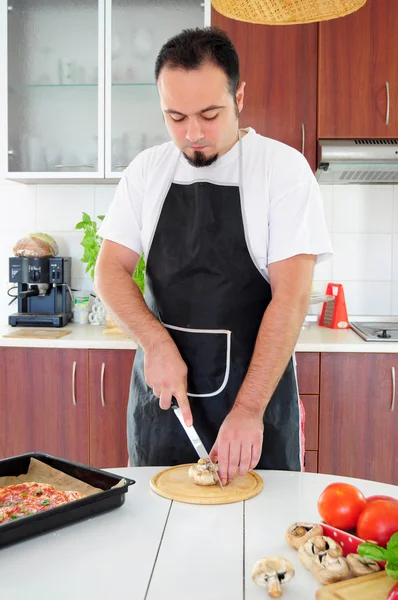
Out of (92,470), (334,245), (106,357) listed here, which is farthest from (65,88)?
(92,470)

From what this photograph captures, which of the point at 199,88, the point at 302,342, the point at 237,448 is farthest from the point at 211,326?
the point at 302,342

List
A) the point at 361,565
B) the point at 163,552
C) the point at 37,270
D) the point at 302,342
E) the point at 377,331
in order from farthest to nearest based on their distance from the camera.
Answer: the point at 37,270 → the point at 377,331 → the point at 302,342 → the point at 163,552 → the point at 361,565

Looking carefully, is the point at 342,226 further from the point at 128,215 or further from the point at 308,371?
the point at 128,215

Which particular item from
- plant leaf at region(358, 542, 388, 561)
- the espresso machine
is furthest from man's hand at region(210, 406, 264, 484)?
the espresso machine

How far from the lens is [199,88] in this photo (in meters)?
1.49

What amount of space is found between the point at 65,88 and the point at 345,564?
8.45 feet

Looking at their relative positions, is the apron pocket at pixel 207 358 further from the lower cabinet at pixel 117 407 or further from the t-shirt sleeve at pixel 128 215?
the lower cabinet at pixel 117 407

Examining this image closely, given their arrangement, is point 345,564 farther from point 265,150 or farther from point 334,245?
point 334,245

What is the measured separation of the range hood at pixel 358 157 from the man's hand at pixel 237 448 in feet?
5.63

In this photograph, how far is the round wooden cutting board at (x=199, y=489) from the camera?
1.21 meters

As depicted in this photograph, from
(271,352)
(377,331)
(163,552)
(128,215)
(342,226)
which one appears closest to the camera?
(163,552)

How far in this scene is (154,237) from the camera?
1.75 m

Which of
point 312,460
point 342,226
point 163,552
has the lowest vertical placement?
point 312,460

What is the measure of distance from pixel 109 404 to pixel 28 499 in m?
1.62
